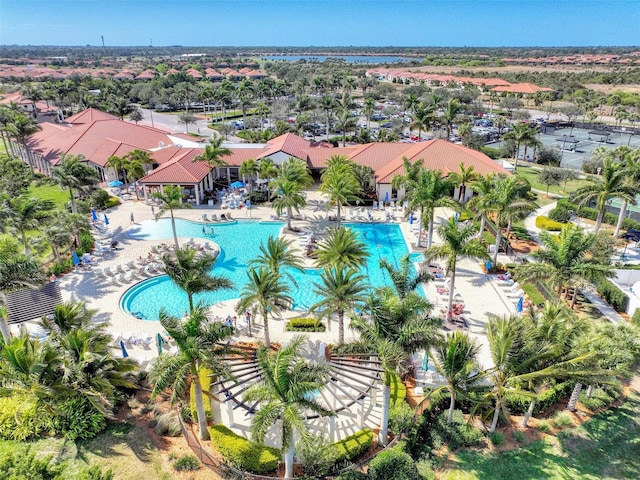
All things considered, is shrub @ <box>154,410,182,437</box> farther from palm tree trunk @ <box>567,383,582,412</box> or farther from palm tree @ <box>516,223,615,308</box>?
palm tree @ <box>516,223,615,308</box>

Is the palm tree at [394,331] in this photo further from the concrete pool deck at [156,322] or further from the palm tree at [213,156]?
the palm tree at [213,156]

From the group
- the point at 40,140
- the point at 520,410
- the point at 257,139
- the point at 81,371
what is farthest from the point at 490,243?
the point at 40,140

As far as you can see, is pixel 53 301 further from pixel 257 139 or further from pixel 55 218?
pixel 257 139

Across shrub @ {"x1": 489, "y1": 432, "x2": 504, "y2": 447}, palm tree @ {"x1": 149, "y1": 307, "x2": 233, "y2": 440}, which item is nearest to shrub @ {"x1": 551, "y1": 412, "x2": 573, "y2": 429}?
shrub @ {"x1": 489, "y1": 432, "x2": 504, "y2": 447}

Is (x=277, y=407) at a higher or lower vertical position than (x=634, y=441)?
higher

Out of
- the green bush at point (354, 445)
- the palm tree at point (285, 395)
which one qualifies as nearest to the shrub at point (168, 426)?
the palm tree at point (285, 395)

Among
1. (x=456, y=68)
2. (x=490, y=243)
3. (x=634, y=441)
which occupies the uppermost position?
(x=456, y=68)

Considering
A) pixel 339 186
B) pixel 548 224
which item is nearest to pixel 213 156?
pixel 339 186
